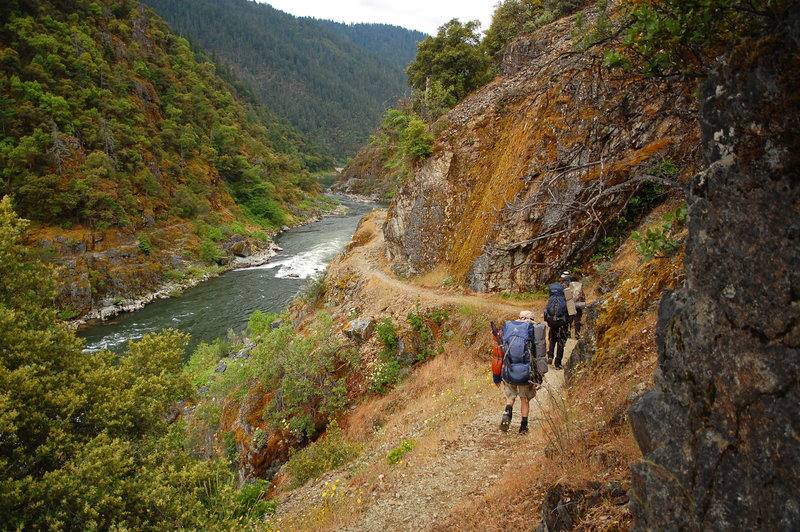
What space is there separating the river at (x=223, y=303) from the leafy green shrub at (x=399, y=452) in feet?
67.0

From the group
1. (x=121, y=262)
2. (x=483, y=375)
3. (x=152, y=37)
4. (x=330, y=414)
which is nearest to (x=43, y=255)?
(x=121, y=262)

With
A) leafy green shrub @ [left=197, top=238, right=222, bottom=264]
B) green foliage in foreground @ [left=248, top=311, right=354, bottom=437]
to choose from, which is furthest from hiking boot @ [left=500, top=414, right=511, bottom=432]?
leafy green shrub @ [left=197, top=238, right=222, bottom=264]

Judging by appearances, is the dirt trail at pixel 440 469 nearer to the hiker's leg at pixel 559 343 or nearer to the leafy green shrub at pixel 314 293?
the hiker's leg at pixel 559 343

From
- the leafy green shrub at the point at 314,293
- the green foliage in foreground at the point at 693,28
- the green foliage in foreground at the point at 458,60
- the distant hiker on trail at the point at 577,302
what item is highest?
the green foliage in foreground at the point at 458,60

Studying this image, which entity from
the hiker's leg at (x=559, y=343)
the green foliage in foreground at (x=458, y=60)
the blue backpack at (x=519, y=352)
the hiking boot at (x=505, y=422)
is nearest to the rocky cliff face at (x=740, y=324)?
the blue backpack at (x=519, y=352)

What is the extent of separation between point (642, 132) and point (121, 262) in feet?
133

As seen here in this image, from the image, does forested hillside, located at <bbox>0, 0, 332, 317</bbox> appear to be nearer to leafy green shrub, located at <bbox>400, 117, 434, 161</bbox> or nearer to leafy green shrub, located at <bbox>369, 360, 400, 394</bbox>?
leafy green shrub, located at <bbox>369, 360, 400, 394</bbox>

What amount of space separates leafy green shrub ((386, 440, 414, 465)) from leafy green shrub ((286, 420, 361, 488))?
2.06 m

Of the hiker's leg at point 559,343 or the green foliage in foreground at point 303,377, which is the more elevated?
Result: the hiker's leg at point 559,343

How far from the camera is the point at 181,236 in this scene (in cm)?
4447

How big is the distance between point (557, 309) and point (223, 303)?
30222 mm

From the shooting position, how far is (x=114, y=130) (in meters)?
44.7

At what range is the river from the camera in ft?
91.6

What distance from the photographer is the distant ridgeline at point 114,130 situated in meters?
36.8
